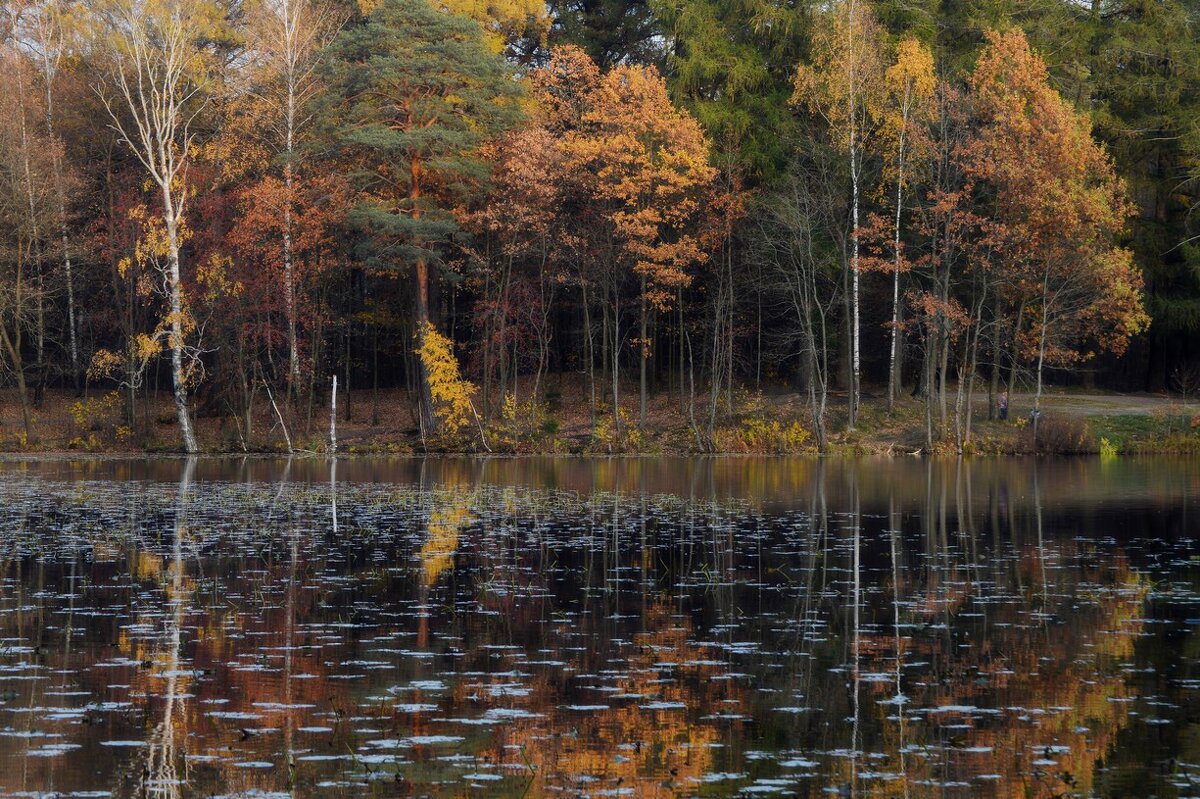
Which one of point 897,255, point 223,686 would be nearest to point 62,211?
point 897,255

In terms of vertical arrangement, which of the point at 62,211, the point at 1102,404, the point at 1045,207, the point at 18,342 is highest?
the point at 62,211

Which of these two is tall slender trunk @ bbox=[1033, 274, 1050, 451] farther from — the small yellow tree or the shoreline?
the small yellow tree

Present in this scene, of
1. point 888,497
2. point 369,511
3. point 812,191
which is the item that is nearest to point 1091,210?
point 812,191

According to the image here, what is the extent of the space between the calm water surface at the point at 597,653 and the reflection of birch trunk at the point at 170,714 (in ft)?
0.10

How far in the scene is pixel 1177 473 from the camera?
39.5 m

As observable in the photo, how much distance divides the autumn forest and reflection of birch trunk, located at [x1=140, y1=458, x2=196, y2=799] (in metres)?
Result: 33.3

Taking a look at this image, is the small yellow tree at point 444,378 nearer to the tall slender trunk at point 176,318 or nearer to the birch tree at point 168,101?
the birch tree at point 168,101

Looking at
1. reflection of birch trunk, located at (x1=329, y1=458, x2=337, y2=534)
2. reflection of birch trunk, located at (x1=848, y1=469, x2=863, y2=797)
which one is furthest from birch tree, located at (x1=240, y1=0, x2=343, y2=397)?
reflection of birch trunk, located at (x1=848, y1=469, x2=863, y2=797)

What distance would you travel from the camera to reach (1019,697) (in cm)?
1098

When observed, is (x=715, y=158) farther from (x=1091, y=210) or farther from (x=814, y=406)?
(x=1091, y=210)

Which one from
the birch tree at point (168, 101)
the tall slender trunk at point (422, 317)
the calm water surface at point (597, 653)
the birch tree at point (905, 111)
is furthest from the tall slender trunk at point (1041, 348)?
the birch tree at point (168, 101)

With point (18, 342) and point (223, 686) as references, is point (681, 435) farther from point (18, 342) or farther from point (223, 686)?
point (223, 686)

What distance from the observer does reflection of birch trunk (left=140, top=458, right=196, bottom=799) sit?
27.9 ft

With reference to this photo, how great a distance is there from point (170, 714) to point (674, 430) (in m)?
42.4
